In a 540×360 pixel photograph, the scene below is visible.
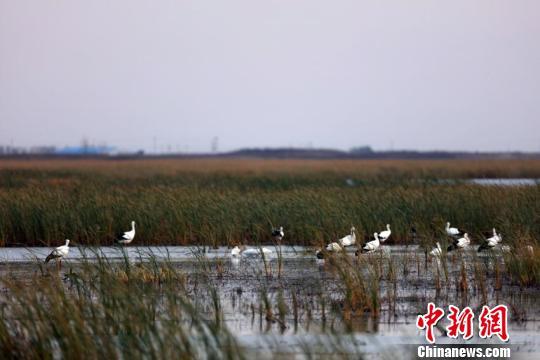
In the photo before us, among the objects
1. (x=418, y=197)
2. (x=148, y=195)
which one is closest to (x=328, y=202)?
(x=418, y=197)

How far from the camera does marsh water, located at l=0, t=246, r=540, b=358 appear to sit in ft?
29.9

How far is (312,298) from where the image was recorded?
38.1 feet

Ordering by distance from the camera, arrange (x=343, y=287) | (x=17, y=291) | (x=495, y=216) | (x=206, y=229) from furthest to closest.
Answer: (x=495, y=216)
(x=206, y=229)
(x=343, y=287)
(x=17, y=291)

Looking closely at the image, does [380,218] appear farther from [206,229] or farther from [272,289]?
[272,289]

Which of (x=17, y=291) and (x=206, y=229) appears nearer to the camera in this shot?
(x=17, y=291)

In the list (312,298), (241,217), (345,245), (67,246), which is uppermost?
(241,217)

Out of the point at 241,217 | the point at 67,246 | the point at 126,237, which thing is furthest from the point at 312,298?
the point at 241,217

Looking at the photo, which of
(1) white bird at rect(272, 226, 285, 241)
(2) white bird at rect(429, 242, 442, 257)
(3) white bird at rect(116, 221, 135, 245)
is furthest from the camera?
(1) white bird at rect(272, 226, 285, 241)

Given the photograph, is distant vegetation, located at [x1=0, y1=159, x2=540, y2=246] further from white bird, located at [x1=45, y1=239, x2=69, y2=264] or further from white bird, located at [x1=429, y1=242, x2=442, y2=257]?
white bird, located at [x1=45, y1=239, x2=69, y2=264]

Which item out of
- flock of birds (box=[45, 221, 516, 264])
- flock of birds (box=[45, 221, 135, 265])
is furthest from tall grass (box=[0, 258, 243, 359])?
flock of birds (box=[45, 221, 135, 265])

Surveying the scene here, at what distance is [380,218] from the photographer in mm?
19469

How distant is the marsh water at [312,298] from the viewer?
9125mm

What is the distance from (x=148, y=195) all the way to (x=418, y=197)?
266 inches

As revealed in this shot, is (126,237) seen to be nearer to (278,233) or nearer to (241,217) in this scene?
(278,233)
